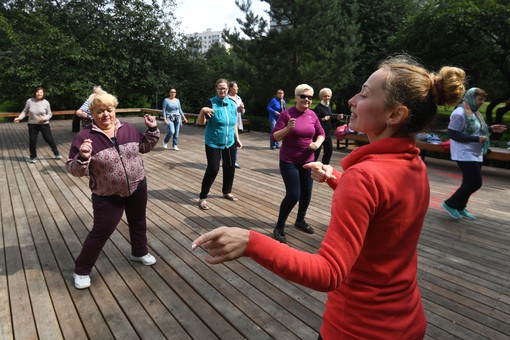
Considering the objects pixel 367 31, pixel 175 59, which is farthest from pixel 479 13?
pixel 175 59

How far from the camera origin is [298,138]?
3.89 metres

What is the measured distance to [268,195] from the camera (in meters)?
5.77

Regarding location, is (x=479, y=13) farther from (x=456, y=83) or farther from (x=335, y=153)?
(x=456, y=83)

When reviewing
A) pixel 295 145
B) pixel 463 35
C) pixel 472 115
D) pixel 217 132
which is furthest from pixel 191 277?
pixel 463 35

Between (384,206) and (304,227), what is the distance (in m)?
3.33

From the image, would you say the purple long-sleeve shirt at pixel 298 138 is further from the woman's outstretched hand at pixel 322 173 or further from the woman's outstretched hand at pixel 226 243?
the woman's outstretched hand at pixel 226 243

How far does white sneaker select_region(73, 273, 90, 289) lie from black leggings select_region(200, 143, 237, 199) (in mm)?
2250

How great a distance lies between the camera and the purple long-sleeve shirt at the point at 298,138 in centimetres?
389

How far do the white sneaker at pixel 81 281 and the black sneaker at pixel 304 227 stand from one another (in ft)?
8.31

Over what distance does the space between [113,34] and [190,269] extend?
10756 mm

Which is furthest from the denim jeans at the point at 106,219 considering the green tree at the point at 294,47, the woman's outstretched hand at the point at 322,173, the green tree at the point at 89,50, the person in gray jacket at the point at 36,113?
the green tree at the point at 294,47

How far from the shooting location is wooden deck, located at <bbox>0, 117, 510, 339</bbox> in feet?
8.25

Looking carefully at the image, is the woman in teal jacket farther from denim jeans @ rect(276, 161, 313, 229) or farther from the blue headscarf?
the blue headscarf

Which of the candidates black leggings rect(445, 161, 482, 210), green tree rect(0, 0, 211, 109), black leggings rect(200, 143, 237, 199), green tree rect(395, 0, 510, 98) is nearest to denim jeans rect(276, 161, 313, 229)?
black leggings rect(200, 143, 237, 199)
